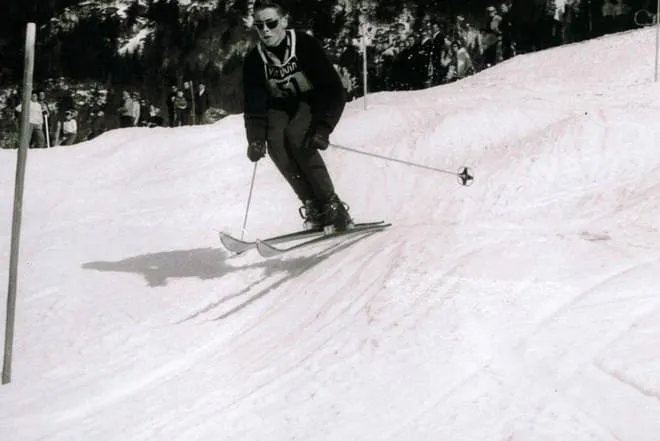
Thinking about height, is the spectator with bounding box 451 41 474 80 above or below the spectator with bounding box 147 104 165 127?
above

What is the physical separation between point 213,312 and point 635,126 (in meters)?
4.94

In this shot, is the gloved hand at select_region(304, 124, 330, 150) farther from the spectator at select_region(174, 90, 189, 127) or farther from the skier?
the spectator at select_region(174, 90, 189, 127)

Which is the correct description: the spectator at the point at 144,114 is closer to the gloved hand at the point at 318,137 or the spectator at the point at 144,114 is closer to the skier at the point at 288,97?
the skier at the point at 288,97

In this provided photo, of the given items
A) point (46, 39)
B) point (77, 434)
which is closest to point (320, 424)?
point (77, 434)

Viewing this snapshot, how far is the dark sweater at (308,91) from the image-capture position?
648 centimetres

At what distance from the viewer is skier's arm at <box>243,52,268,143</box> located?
6.50 meters

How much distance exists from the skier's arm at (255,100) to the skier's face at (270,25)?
20 centimetres

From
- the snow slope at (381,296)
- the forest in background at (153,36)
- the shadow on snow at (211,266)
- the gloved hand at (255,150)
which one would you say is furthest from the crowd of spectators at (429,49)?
the gloved hand at (255,150)

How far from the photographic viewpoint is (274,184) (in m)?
9.94

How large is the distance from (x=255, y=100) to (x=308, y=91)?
0.42m

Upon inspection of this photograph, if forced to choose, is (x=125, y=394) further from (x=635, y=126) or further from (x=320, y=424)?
(x=635, y=126)

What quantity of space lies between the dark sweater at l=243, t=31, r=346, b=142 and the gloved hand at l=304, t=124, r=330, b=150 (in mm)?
31

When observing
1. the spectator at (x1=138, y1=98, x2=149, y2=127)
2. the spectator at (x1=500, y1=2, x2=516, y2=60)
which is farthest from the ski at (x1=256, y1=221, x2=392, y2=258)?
the spectator at (x1=138, y1=98, x2=149, y2=127)

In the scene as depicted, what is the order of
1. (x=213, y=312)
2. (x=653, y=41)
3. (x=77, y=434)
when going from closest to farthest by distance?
(x=77, y=434) < (x=213, y=312) < (x=653, y=41)
